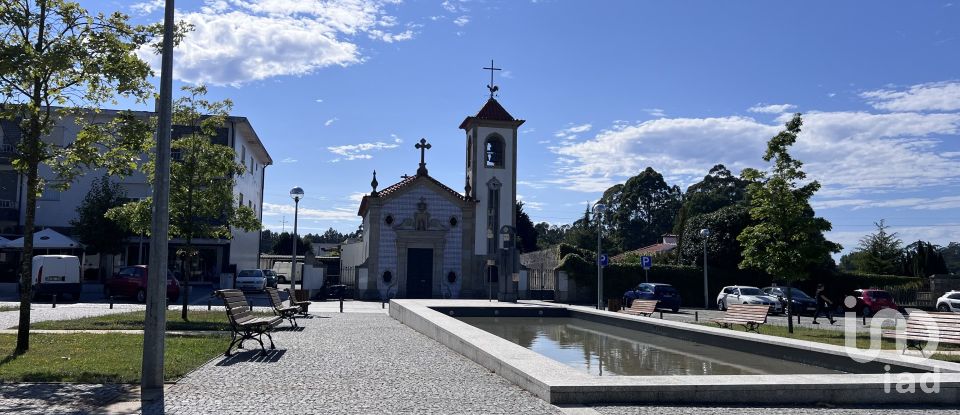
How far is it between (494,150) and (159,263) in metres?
34.4

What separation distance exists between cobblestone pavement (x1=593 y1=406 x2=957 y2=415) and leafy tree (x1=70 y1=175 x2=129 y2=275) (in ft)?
123

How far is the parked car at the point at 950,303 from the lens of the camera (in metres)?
33.0

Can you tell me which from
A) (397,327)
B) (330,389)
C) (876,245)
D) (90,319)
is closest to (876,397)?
(330,389)

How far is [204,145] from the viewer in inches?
778

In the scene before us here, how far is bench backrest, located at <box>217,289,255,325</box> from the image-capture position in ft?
40.7

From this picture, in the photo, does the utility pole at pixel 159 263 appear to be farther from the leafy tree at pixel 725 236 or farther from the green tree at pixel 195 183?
the leafy tree at pixel 725 236

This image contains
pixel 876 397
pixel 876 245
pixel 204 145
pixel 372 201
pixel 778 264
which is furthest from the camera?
pixel 876 245

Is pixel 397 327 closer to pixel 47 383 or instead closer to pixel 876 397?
pixel 47 383

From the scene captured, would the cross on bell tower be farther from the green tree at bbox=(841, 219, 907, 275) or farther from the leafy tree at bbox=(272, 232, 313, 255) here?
the leafy tree at bbox=(272, 232, 313, 255)

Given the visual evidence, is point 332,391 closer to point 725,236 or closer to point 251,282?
point 251,282

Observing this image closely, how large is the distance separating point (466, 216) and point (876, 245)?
38.6 metres

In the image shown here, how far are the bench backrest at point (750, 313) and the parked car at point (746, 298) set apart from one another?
1243cm

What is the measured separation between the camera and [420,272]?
130ft

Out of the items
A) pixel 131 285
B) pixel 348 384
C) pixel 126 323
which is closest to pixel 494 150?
pixel 131 285
